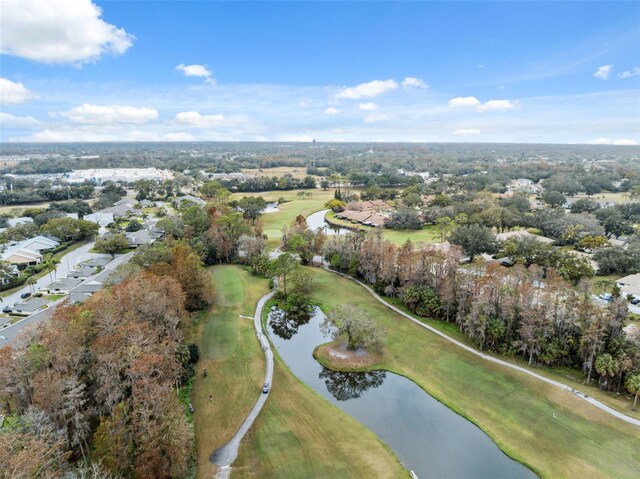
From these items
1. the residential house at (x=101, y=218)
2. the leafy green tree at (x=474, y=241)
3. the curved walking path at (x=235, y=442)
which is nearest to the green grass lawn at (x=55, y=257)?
the residential house at (x=101, y=218)

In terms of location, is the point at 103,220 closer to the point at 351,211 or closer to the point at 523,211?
the point at 351,211

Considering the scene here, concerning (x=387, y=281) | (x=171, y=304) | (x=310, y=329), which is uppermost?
(x=171, y=304)

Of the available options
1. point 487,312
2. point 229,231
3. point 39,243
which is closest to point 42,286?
point 39,243

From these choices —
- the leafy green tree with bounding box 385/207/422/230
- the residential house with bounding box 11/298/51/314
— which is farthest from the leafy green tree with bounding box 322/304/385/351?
the leafy green tree with bounding box 385/207/422/230

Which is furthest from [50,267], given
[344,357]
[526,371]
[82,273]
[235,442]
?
[526,371]

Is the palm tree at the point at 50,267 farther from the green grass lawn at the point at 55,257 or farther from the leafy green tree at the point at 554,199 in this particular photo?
the leafy green tree at the point at 554,199

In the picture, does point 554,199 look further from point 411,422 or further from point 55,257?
point 55,257
